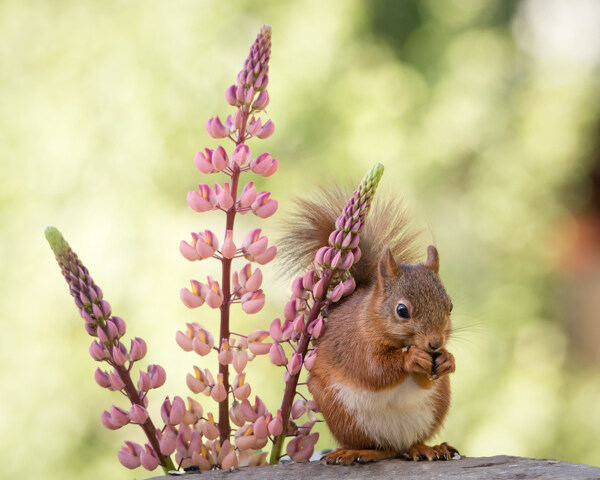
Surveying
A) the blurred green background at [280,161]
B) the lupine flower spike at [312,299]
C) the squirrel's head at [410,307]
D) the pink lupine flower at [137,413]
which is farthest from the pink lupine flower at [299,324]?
the blurred green background at [280,161]

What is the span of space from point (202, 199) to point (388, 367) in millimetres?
318

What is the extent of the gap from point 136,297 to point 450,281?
1142mm

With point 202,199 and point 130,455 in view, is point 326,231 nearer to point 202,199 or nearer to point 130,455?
point 202,199

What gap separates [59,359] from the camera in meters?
2.85

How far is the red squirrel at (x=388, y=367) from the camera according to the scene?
0.99m

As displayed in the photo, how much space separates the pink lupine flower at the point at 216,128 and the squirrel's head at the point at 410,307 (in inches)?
10.5

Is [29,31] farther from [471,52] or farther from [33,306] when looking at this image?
[471,52]

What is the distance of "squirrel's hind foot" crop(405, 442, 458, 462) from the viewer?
41.6 inches

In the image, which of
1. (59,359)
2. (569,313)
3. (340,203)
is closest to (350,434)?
(340,203)

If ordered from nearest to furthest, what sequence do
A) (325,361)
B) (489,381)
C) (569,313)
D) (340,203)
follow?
(325,361) < (340,203) < (489,381) < (569,313)

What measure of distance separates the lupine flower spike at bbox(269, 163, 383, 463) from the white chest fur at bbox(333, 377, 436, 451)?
0.22 feet

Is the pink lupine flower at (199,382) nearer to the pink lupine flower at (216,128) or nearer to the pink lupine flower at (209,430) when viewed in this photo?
the pink lupine flower at (209,430)

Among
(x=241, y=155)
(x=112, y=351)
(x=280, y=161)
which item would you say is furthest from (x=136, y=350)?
(x=280, y=161)

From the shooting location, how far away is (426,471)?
3.25 feet
